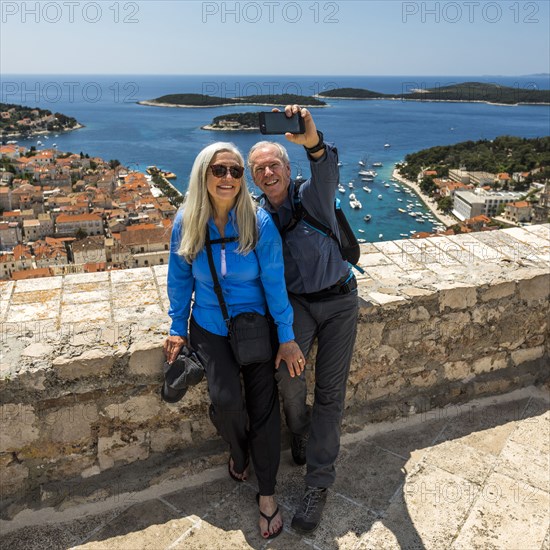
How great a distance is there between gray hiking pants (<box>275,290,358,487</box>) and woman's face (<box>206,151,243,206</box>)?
1.37ft

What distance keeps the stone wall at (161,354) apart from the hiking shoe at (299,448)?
0.24m

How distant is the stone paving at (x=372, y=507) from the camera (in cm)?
166

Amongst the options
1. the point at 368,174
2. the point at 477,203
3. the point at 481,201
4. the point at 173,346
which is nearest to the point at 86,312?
the point at 173,346

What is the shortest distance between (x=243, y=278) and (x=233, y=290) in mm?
51

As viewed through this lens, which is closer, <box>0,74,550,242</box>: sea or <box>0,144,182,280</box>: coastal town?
<box>0,144,182,280</box>: coastal town

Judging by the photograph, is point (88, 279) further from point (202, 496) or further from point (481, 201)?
point (481, 201)

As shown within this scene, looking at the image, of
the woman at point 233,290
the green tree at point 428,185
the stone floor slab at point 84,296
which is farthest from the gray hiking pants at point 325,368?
the green tree at point 428,185

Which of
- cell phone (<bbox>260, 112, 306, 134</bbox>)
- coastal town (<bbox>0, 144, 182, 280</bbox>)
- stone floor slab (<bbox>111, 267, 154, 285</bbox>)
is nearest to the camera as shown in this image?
cell phone (<bbox>260, 112, 306, 134</bbox>)

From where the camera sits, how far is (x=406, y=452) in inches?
81.7

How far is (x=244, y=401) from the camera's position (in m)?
1.70

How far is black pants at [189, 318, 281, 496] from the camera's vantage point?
5.30 feet

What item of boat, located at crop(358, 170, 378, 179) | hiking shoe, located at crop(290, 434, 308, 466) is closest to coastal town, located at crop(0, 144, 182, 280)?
boat, located at crop(358, 170, 378, 179)

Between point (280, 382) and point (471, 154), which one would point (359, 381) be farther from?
point (471, 154)

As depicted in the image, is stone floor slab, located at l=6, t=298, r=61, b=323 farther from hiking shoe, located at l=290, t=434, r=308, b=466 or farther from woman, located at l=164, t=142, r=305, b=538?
hiking shoe, located at l=290, t=434, r=308, b=466
